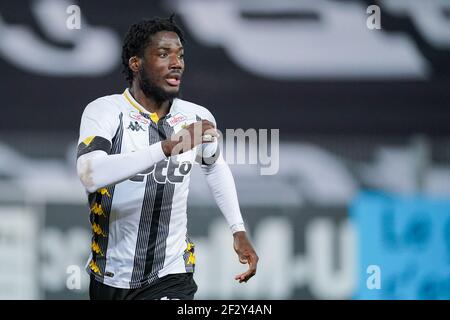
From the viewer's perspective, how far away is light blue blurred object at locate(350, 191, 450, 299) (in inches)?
280

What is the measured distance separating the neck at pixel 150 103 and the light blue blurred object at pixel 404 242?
312 cm

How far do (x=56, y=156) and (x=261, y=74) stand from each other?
1.78 meters

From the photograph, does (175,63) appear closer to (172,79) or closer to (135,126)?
(172,79)

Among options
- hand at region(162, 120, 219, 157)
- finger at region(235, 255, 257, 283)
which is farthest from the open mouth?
finger at region(235, 255, 257, 283)

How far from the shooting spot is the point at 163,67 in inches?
168

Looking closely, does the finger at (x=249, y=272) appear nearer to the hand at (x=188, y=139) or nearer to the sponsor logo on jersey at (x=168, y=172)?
the sponsor logo on jersey at (x=168, y=172)

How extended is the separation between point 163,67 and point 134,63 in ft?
0.72

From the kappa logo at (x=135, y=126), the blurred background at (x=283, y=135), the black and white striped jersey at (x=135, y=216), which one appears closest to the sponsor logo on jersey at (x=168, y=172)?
the black and white striped jersey at (x=135, y=216)

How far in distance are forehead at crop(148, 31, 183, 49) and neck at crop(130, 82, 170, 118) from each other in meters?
0.23

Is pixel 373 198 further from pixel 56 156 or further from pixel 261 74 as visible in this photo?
pixel 56 156

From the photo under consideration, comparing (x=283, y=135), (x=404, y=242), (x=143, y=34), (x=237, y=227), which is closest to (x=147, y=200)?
(x=237, y=227)

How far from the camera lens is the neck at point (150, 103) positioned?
4355mm

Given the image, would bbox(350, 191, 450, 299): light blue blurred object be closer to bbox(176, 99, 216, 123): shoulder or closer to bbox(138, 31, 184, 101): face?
bbox(176, 99, 216, 123): shoulder
